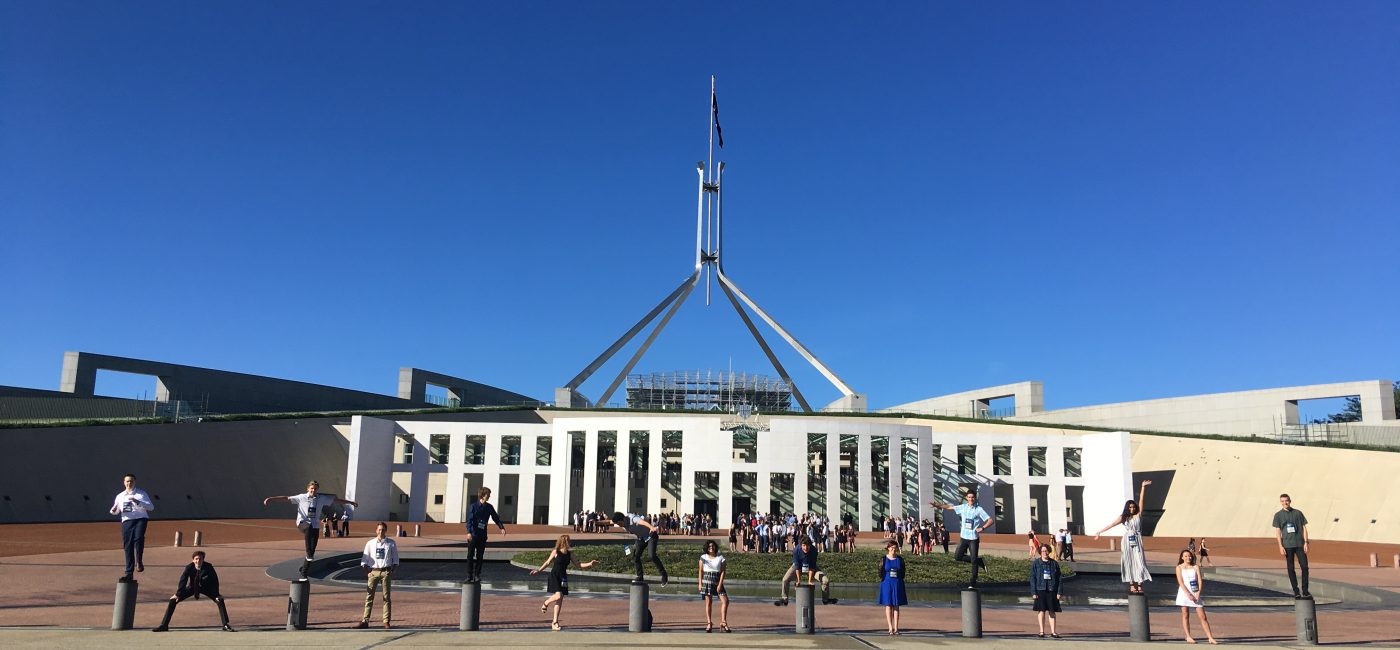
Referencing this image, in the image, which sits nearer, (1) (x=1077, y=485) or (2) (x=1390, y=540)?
(2) (x=1390, y=540)

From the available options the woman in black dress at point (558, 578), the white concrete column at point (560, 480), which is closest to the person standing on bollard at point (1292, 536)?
the woman in black dress at point (558, 578)

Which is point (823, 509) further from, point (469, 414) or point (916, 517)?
point (469, 414)

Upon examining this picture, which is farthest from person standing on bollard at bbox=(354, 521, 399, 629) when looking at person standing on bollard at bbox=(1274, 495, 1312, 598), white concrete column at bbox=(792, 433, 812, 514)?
white concrete column at bbox=(792, 433, 812, 514)

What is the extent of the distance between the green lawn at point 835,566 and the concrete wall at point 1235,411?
3285 centimetres

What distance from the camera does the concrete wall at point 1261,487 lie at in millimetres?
37594

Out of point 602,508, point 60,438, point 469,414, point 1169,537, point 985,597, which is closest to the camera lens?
point 985,597

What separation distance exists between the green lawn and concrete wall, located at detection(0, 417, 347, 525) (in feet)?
74.3

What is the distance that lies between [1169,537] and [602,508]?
89.6ft

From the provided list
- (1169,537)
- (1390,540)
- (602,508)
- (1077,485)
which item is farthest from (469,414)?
(1390,540)

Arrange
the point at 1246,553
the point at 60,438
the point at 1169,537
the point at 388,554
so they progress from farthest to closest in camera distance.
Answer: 1. the point at 1169,537
2. the point at 60,438
3. the point at 1246,553
4. the point at 388,554

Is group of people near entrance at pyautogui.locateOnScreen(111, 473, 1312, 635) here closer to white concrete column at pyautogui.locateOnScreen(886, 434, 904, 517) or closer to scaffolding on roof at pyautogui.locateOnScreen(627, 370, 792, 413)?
white concrete column at pyautogui.locateOnScreen(886, 434, 904, 517)

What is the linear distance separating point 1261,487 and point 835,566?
29690 millimetres

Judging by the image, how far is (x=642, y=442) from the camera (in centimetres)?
4638

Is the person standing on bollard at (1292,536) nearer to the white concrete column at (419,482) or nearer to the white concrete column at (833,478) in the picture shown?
the white concrete column at (833,478)
